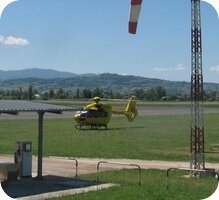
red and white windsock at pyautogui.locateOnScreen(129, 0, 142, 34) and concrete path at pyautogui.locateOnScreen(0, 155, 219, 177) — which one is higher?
red and white windsock at pyautogui.locateOnScreen(129, 0, 142, 34)

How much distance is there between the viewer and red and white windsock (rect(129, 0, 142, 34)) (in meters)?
10.6

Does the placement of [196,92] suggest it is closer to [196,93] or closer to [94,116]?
[196,93]

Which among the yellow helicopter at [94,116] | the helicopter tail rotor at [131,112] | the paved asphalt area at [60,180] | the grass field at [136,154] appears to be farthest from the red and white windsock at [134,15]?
the helicopter tail rotor at [131,112]

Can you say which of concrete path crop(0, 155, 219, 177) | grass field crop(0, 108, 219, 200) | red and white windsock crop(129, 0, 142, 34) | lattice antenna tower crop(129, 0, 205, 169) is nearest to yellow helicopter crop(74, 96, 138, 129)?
grass field crop(0, 108, 219, 200)

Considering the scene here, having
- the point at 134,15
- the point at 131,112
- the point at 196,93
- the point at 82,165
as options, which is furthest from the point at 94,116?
the point at 134,15

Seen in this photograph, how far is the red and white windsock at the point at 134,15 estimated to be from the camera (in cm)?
1060

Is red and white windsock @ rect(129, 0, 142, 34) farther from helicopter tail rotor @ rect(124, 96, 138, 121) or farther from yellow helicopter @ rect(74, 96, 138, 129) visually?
helicopter tail rotor @ rect(124, 96, 138, 121)

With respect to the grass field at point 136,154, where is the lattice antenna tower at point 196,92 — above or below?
above

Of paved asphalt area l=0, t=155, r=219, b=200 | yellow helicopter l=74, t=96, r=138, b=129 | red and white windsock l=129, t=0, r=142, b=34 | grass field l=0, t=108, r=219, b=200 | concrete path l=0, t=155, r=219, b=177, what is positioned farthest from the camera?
yellow helicopter l=74, t=96, r=138, b=129

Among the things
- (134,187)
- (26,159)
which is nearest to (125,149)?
(26,159)

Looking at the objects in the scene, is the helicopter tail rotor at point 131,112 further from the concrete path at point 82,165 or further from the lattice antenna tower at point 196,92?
the lattice antenna tower at point 196,92

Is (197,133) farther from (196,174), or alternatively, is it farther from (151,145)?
(151,145)

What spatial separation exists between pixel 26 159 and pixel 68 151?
9.06 meters

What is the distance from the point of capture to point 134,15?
11.2m
